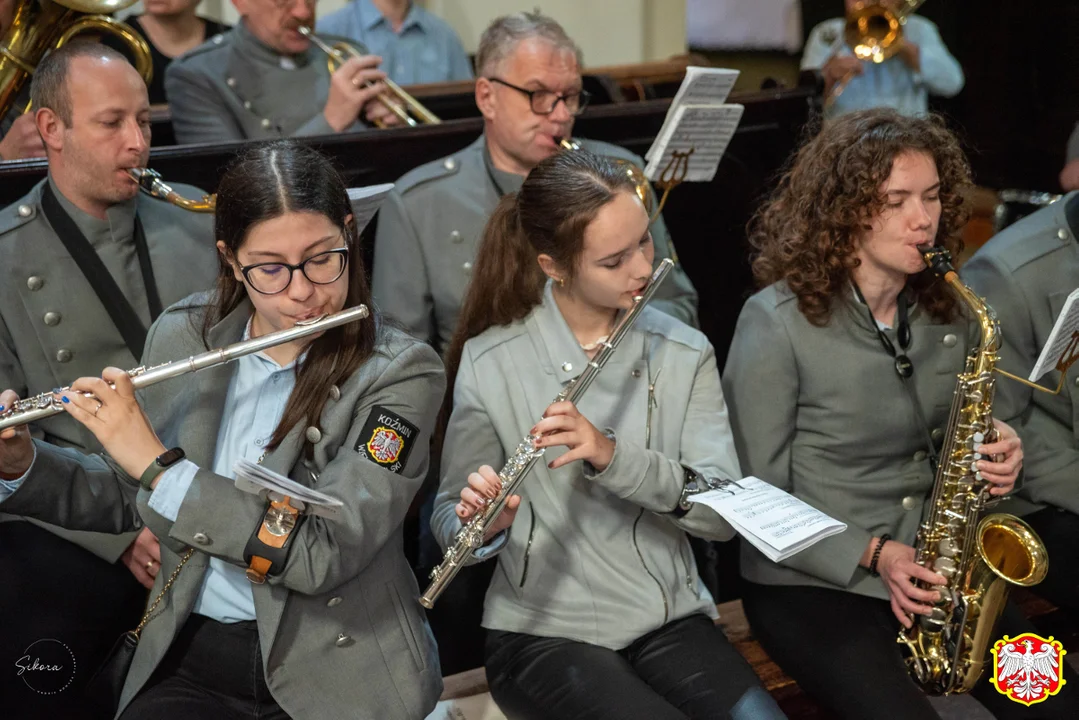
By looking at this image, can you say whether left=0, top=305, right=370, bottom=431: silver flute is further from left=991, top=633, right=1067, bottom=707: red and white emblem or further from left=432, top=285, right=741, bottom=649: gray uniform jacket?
left=991, top=633, right=1067, bottom=707: red and white emblem

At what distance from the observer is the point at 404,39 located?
489 cm

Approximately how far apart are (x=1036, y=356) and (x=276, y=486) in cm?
190

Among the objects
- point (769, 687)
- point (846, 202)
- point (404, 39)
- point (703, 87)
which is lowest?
point (769, 687)

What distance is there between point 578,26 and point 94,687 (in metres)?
5.09

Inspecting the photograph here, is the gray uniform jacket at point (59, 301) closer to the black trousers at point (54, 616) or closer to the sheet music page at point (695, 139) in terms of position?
the black trousers at point (54, 616)

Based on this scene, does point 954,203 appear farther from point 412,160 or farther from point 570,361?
point 412,160

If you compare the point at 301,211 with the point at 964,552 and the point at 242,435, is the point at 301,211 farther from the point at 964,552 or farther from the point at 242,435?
the point at 964,552

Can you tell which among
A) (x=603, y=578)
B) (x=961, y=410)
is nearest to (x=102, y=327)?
(x=603, y=578)

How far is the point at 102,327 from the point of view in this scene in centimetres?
257

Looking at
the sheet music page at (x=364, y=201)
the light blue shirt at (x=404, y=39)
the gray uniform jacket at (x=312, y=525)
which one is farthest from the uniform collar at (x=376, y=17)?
the gray uniform jacket at (x=312, y=525)

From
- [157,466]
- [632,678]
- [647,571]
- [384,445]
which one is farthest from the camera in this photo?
[647,571]

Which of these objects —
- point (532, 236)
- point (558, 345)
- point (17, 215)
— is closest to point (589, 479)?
point (558, 345)

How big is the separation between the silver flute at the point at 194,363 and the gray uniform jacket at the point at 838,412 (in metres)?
0.91

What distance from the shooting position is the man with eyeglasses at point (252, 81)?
3711mm
